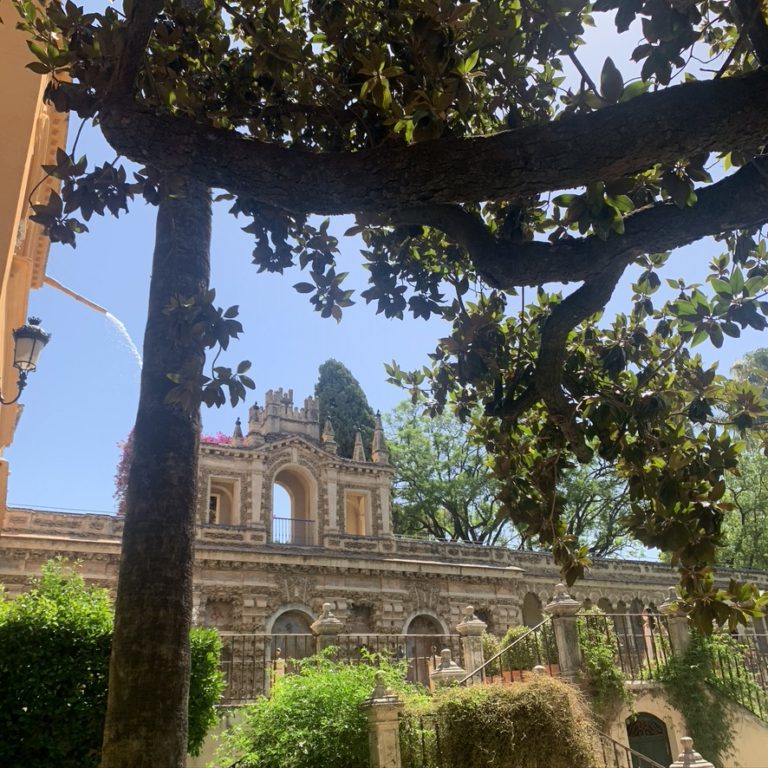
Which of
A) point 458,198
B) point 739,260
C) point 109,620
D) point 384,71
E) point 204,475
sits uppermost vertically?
point 204,475

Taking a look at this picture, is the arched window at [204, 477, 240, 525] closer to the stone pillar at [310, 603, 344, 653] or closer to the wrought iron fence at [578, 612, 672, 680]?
the stone pillar at [310, 603, 344, 653]

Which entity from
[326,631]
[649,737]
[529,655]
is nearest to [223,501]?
[326,631]

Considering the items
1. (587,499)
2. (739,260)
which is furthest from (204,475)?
(739,260)

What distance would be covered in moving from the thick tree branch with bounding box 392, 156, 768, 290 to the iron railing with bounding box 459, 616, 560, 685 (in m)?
9.83

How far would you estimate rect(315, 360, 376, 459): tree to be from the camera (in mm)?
36438

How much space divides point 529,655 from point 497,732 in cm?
515

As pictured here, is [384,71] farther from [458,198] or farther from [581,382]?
[581,382]

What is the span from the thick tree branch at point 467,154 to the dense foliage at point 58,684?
706 cm

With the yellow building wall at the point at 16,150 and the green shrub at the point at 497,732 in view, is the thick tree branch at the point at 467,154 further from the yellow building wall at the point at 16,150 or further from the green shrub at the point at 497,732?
the green shrub at the point at 497,732

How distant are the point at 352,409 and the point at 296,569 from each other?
46.1 feet

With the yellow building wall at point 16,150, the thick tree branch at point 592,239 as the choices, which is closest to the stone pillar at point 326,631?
the yellow building wall at point 16,150

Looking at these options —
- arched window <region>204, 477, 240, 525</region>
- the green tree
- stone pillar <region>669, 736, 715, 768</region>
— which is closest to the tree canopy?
stone pillar <region>669, 736, 715, 768</region>

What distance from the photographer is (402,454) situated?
37562mm

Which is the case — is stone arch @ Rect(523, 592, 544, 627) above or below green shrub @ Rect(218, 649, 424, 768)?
above
